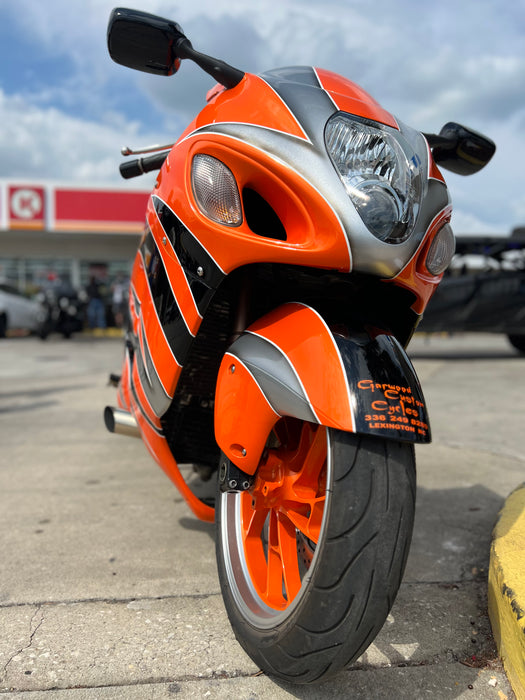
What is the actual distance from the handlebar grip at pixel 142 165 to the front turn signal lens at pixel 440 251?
46.2 inches

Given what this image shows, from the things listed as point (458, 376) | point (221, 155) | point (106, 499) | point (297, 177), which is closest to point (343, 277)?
point (297, 177)

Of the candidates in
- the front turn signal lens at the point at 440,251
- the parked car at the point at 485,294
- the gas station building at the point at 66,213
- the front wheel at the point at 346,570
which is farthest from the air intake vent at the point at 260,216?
the gas station building at the point at 66,213

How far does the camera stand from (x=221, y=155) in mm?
1636

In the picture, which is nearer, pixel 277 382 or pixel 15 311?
pixel 277 382

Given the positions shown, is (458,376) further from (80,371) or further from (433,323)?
(80,371)

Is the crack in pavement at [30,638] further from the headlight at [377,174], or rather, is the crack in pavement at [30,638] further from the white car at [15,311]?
the white car at [15,311]

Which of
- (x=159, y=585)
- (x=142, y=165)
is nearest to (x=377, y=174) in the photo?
(x=142, y=165)

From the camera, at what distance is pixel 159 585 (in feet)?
7.00

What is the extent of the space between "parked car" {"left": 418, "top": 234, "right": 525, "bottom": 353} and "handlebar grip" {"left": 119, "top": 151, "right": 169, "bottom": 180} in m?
7.05

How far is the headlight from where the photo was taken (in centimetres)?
149

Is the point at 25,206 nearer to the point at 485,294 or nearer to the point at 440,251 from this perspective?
the point at 485,294

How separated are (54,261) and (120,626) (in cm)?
2191

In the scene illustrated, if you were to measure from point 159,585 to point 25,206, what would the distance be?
61.8 ft

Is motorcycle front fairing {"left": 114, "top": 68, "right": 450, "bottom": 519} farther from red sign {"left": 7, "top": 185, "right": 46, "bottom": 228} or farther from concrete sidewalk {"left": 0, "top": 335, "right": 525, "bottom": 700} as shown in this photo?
red sign {"left": 7, "top": 185, "right": 46, "bottom": 228}
